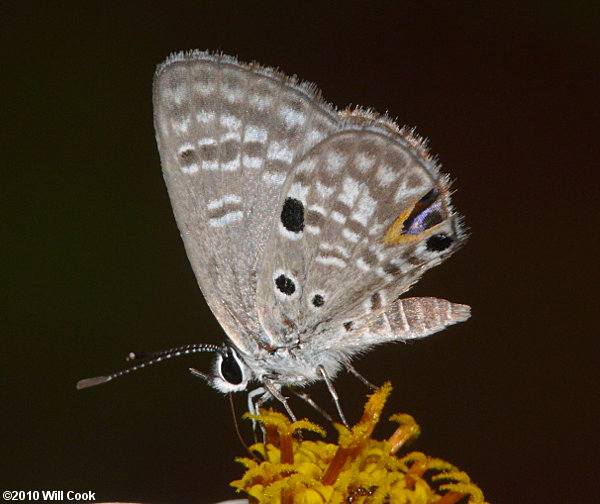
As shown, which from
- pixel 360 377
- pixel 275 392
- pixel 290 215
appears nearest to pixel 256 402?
pixel 275 392

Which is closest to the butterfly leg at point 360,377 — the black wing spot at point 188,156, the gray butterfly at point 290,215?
the gray butterfly at point 290,215

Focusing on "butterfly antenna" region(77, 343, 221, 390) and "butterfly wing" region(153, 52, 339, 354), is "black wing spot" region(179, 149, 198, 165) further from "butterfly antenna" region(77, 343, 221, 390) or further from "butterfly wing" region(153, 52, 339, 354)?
"butterfly antenna" region(77, 343, 221, 390)

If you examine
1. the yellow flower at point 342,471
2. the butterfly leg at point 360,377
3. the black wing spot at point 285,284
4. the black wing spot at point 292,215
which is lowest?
the yellow flower at point 342,471

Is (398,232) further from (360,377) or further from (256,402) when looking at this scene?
(256,402)

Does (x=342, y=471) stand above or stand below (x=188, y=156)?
below

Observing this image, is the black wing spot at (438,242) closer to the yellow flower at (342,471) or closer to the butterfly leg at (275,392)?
the yellow flower at (342,471)

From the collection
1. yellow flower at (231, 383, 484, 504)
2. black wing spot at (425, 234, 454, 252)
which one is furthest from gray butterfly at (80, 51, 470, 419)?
yellow flower at (231, 383, 484, 504)
